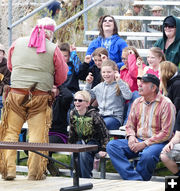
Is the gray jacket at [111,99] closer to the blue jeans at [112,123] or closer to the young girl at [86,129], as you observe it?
the blue jeans at [112,123]

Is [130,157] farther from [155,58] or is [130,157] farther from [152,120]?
[155,58]

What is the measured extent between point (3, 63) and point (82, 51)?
201 centimetres

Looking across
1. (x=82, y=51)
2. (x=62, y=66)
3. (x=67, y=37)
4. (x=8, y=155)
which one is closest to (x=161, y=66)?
(x=62, y=66)

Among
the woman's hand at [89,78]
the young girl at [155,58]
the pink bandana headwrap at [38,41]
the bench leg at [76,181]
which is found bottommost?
the bench leg at [76,181]

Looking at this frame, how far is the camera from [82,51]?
11.8m

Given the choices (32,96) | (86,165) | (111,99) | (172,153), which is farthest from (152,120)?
(32,96)

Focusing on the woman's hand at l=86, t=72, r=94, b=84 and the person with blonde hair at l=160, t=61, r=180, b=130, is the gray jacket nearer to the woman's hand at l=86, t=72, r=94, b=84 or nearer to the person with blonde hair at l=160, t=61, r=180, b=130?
the woman's hand at l=86, t=72, r=94, b=84

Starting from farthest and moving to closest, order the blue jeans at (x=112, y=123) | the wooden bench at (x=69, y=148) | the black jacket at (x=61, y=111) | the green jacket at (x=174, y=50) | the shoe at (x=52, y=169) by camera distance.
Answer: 1. the green jacket at (x=174, y=50)
2. the black jacket at (x=61, y=111)
3. the blue jeans at (x=112, y=123)
4. the shoe at (x=52, y=169)
5. the wooden bench at (x=69, y=148)

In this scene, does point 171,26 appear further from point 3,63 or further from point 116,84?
point 3,63

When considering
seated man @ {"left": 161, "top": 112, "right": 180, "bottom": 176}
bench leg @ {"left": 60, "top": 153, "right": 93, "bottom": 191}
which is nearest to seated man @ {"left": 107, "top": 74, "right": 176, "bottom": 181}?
seated man @ {"left": 161, "top": 112, "right": 180, "bottom": 176}

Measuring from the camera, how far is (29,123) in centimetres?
727

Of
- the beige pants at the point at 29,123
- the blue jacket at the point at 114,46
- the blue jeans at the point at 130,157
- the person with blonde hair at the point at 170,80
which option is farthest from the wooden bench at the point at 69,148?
the blue jacket at the point at 114,46

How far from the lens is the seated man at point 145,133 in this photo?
7.48 m

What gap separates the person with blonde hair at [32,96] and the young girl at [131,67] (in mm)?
1778
